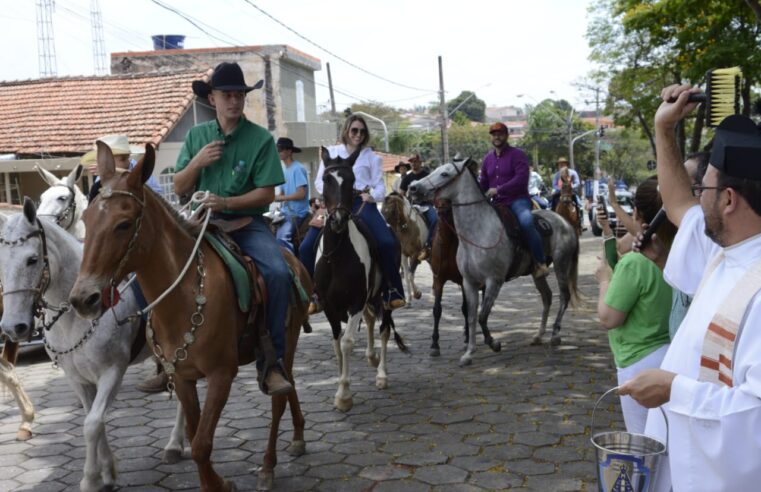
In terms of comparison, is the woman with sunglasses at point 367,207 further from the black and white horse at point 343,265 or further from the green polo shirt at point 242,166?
the green polo shirt at point 242,166

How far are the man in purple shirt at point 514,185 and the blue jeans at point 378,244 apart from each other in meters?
2.22

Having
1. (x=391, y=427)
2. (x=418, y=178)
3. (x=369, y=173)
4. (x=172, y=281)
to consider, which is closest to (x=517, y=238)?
(x=369, y=173)

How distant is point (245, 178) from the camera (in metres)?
5.04

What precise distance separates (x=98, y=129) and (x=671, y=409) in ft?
63.1

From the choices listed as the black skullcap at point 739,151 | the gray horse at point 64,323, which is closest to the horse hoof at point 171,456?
the gray horse at point 64,323

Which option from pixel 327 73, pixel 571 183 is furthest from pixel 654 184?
pixel 327 73

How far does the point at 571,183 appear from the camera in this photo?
19375mm

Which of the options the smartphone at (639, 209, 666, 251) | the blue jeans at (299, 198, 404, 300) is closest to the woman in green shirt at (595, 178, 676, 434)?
the smartphone at (639, 209, 666, 251)

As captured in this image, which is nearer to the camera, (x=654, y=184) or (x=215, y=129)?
(x=654, y=184)

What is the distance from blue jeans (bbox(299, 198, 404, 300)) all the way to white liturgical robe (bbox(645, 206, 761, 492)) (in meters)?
5.53

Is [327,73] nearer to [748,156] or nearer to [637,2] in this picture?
[637,2]

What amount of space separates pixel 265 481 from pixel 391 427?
64.6 inches

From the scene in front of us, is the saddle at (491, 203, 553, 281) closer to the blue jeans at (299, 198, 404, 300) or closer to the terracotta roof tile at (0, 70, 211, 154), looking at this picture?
the blue jeans at (299, 198, 404, 300)

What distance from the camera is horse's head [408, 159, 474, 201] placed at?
938 cm
